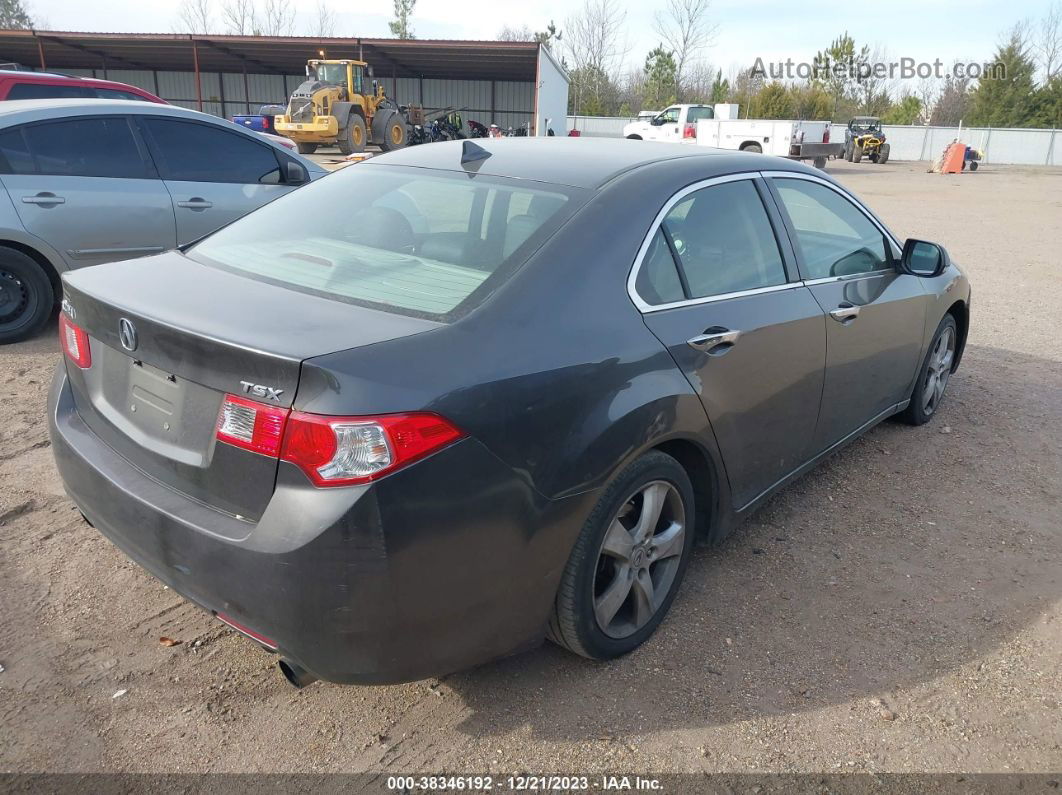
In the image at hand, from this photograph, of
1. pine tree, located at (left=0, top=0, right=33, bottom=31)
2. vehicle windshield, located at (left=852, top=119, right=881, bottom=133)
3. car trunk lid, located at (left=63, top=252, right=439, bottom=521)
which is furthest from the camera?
pine tree, located at (left=0, top=0, right=33, bottom=31)

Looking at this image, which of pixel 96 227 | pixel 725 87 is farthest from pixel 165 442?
pixel 725 87

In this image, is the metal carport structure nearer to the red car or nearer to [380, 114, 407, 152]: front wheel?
[380, 114, 407, 152]: front wheel

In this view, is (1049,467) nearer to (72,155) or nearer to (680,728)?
(680,728)

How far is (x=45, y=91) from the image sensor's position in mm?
8688

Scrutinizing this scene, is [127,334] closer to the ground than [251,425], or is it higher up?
higher up

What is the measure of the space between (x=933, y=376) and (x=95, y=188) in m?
5.71

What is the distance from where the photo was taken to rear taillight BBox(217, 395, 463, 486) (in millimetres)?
1944

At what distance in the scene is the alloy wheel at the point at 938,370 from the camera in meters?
4.88

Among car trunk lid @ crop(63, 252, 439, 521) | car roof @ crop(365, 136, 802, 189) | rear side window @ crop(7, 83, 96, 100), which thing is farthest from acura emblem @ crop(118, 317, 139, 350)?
rear side window @ crop(7, 83, 96, 100)

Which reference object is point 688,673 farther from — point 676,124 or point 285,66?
point 285,66

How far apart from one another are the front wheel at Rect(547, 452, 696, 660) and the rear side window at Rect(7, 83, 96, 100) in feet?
27.2

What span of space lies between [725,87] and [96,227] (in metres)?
58.5

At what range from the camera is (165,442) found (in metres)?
2.29

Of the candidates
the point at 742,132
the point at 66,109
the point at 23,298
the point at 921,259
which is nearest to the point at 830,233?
the point at 921,259
